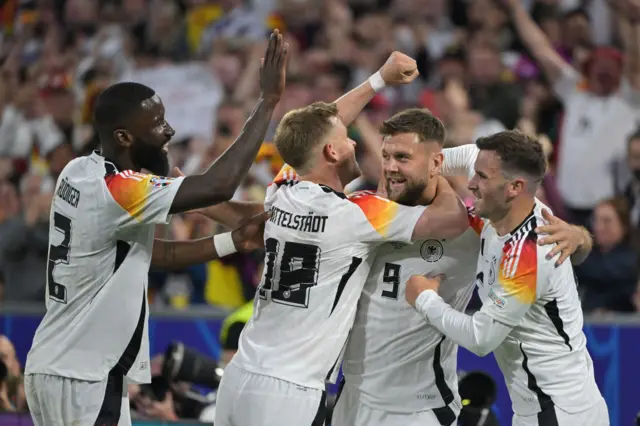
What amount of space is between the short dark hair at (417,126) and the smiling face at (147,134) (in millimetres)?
1032

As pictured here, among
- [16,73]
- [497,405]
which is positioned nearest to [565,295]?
[497,405]

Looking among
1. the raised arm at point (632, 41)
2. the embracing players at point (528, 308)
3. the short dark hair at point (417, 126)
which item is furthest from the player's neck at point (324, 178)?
the raised arm at point (632, 41)

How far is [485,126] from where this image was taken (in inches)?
390

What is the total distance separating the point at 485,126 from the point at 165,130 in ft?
16.9

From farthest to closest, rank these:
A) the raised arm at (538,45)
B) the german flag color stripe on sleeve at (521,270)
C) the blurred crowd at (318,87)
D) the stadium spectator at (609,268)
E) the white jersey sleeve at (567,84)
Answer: the raised arm at (538,45)
the white jersey sleeve at (567,84)
the blurred crowd at (318,87)
the stadium spectator at (609,268)
the german flag color stripe on sleeve at (521,270)

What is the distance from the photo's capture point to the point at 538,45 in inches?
399

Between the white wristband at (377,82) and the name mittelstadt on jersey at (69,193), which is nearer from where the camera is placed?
the name mittelstadt on jersey at (69,193)

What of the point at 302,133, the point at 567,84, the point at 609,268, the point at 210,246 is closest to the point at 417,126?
the point at 302,133

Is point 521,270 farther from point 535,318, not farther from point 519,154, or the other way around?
point 519,154

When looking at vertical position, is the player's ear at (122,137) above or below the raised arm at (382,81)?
below

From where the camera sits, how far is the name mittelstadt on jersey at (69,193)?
5.12 meters

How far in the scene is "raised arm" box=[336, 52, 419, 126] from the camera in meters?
5.85

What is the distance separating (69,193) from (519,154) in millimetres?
2053

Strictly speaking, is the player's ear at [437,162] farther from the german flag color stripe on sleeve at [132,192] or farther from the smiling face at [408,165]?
the german flag color stripe on sleeve at [132,192]
